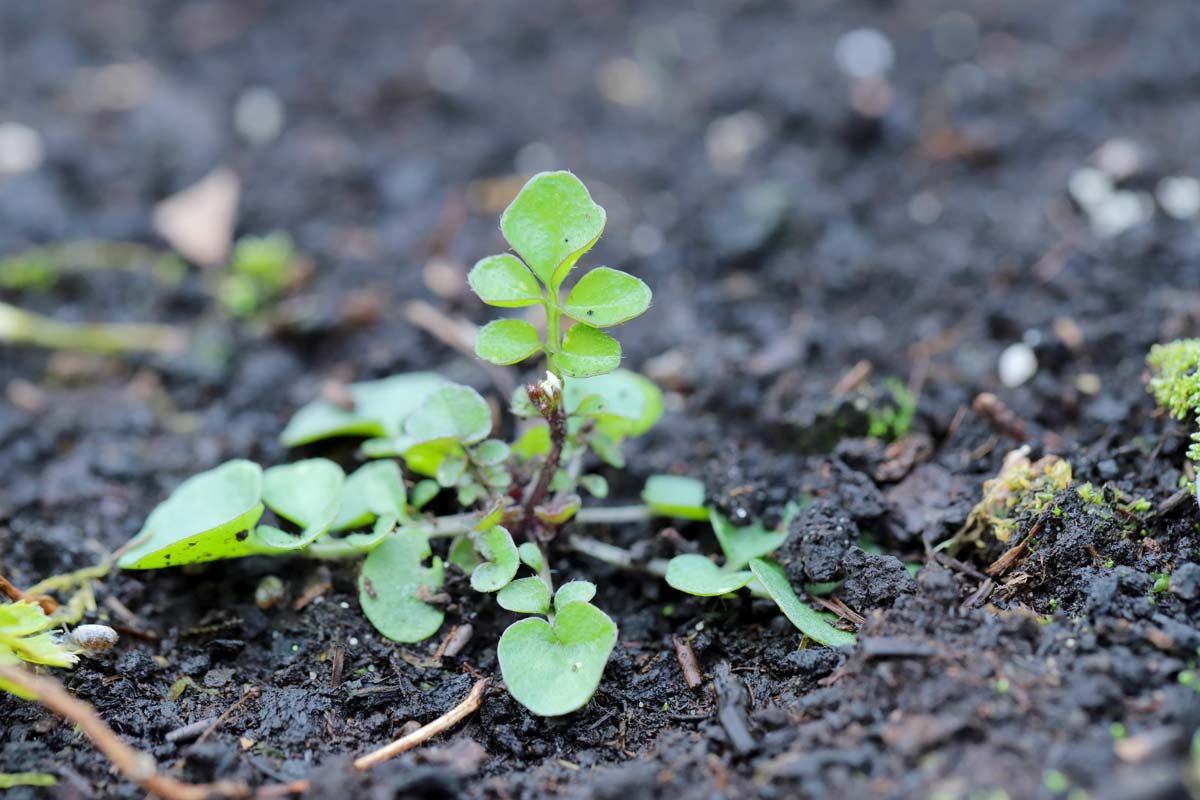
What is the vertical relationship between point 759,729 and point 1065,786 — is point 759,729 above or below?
below

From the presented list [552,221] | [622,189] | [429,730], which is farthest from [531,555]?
[622,189]

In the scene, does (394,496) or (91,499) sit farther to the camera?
(91,499)

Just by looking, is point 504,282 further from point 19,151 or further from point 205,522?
point 19,151

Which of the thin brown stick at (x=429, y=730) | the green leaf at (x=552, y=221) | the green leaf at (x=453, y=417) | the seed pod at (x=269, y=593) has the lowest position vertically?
the seed pod at (x=269, y=593)

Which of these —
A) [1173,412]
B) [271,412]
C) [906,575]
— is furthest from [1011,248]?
[271,412]

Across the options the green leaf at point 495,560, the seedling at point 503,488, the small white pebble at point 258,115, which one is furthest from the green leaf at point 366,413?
the small white pebble at point 258,115

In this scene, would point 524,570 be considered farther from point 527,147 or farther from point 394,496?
point 527,147

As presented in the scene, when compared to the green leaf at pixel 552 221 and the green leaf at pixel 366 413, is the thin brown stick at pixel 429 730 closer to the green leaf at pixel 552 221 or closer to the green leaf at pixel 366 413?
the green leaf at pixel 366 413
